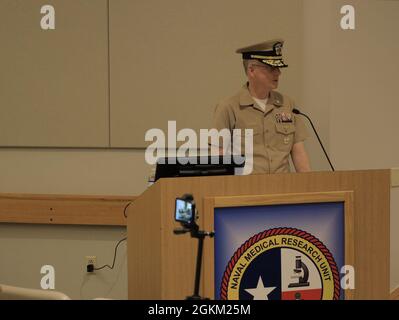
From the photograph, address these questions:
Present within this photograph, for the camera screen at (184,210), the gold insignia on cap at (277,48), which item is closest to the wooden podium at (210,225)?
the camera screen at (184,210)

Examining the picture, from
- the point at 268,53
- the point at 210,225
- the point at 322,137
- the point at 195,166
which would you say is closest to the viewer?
the point at 210,225

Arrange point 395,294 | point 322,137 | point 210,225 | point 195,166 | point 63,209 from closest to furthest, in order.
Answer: point 210,225 → point 195,166 → point 395,294 → point 322,137 → point 63,209

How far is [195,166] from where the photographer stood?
2.82m

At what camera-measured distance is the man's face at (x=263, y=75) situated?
3801 millimetres

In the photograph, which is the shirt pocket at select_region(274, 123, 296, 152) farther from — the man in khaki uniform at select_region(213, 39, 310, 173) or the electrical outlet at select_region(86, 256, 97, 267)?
the electrical outlet at select_region(86, 256, 97, 267)

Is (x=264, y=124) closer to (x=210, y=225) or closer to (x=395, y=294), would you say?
(x=210, y=225)

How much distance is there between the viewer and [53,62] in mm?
4961

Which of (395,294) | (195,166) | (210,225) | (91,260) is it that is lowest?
(395,294)

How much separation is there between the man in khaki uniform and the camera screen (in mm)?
1649

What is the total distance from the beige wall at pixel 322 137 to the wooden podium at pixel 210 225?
1.87 metres

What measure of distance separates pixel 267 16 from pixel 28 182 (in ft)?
6.77

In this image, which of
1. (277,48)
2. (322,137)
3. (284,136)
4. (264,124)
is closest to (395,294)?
(322,137)

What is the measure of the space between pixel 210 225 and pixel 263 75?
148 cm

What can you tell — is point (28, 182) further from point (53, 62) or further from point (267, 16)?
point (267, 16)
